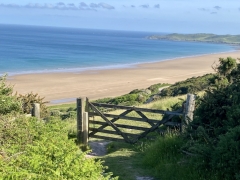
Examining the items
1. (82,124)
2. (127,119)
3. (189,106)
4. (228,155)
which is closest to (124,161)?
(127,119)

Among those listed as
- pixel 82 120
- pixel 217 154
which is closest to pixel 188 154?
pixel 217 154

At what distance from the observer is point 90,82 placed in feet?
147

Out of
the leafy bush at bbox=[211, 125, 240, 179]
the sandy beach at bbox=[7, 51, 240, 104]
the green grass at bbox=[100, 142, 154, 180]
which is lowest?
the green grass at bbox=[100, 142, 154, 180]

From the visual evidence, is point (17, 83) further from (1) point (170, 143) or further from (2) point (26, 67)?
(1) point (170, 143)

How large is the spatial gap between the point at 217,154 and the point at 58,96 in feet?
101

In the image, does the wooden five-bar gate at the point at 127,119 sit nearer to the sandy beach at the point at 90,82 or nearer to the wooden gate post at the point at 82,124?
the wooden gate post at the point at 82,124

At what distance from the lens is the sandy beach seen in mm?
38094

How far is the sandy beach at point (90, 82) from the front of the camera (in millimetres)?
38094

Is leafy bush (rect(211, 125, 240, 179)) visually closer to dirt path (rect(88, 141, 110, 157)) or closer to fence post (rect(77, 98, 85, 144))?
dirt path (rect(88, 141, 110, 157))

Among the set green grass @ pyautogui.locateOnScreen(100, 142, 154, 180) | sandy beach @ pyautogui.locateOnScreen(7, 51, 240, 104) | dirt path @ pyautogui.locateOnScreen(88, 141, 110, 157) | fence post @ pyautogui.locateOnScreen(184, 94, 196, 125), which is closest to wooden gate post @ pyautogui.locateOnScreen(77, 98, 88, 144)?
dirt path @ pyautogui.locateOnScreen(88, 141, 110, 157)

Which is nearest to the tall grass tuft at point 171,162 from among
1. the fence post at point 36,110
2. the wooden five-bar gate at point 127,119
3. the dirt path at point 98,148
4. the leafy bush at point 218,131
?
the leafy bush at point 218,131

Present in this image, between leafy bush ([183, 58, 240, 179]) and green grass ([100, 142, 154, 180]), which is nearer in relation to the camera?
leafy bush ([183, 58, 240, 179])

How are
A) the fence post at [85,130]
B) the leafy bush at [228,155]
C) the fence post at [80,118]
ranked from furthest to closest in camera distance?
the fence post at [85,130]
the fence post at [80,118]
the leafy bush at [228,155]

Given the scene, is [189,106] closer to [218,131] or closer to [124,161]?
[218,131]
